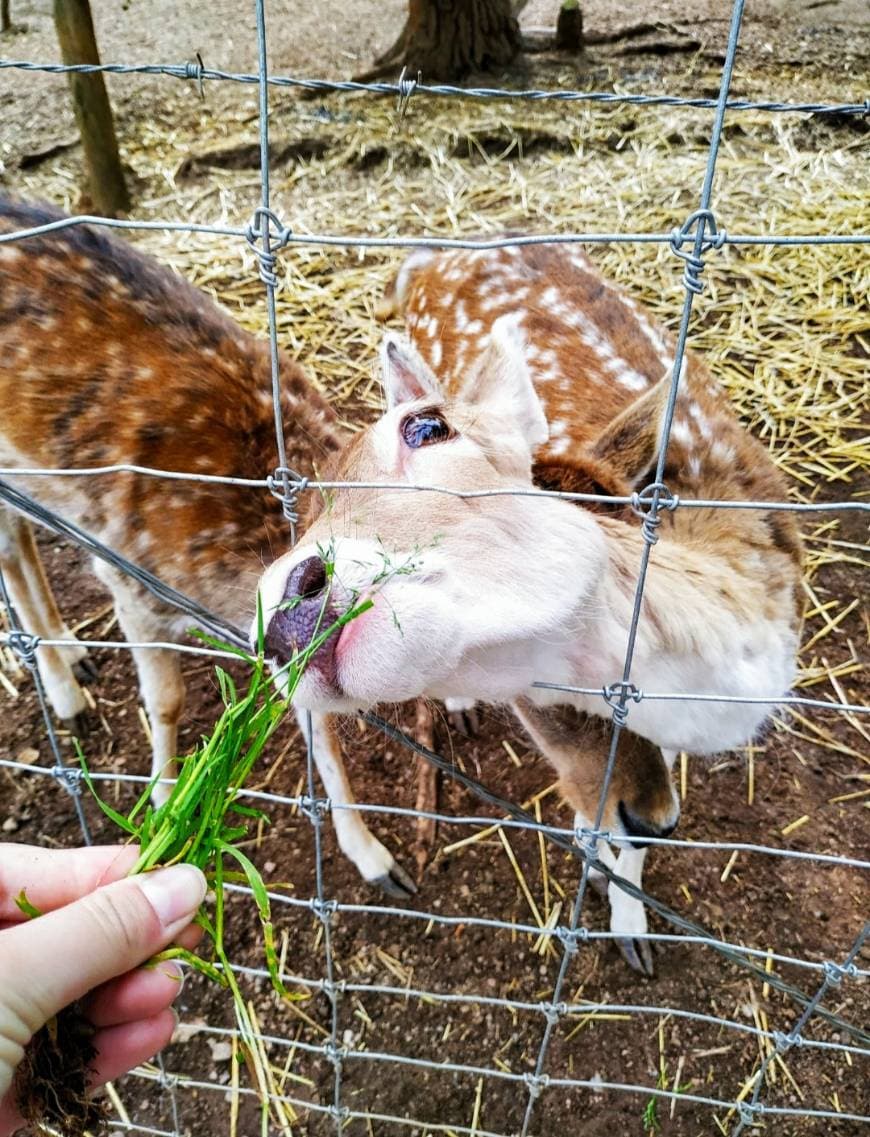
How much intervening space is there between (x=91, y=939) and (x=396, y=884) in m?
1.78

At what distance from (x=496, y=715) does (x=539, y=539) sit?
1.65 m

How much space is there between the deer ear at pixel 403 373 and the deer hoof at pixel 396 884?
1446mm

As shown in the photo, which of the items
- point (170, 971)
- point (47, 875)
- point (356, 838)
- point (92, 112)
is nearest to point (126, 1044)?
point (170, 971)

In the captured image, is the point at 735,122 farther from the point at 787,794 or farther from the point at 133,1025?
the point at 133,1025

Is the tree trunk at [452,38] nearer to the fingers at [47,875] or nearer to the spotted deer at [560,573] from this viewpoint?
the spotted deer at [560,573]

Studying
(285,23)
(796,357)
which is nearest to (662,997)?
(796,357)

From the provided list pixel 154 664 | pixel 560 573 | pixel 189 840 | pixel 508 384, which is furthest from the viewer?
pixel 154 664

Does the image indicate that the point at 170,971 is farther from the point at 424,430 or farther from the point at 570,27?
the point at 570,27

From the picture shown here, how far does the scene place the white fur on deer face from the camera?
4.18ft

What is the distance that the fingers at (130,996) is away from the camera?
1.16 meters

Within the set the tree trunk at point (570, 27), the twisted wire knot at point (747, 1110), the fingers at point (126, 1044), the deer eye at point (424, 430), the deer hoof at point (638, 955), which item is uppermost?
the tree trunk at point (570, 27)

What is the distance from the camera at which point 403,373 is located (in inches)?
76.6

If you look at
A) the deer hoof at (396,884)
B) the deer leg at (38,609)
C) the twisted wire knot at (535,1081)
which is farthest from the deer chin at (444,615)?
the deer leg at (38,609)

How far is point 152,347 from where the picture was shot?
2605mm
